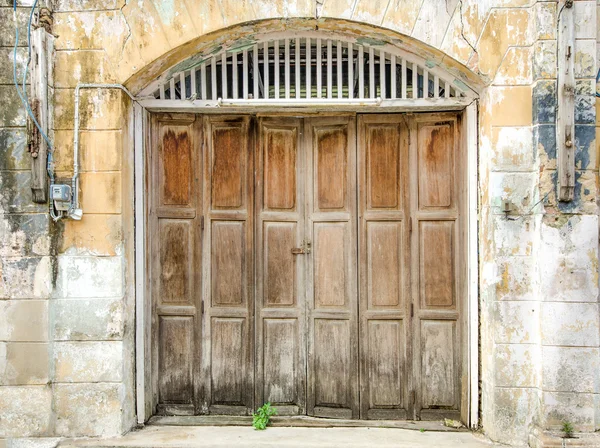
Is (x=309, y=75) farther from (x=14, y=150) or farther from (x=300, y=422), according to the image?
(x=300, y=422)

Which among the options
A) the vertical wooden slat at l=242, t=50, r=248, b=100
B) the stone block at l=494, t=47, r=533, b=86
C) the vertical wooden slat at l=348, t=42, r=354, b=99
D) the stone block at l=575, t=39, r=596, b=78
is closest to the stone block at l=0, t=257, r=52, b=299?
the vertical wooden slat at l=242, t=50, r=248, b=100

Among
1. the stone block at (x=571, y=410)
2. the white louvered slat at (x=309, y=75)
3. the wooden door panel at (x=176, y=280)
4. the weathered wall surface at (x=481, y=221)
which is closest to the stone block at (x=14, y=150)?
the weathered wall surface at (x=481, y=221)

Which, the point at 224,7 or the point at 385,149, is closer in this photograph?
the point at 224,7

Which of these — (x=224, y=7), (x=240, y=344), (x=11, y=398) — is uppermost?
(x=224, y=7)

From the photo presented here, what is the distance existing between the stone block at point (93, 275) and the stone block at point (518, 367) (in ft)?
9.66

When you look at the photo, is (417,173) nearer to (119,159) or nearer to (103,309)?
(119,159)

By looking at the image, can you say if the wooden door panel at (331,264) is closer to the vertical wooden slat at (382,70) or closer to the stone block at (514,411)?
the vertical wooden slat at (382,70)

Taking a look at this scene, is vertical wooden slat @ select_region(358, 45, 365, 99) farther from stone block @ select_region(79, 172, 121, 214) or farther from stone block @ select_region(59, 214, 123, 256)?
stone block @ select_region(59, 214, 123, 256)

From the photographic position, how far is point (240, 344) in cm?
451

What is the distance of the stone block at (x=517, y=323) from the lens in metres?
3.97

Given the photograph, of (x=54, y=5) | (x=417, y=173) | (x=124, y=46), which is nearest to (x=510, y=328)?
(x=417, y=173)

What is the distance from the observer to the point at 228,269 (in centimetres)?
453

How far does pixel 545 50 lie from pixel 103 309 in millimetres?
3843

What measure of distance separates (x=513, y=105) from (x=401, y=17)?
1.07 m
